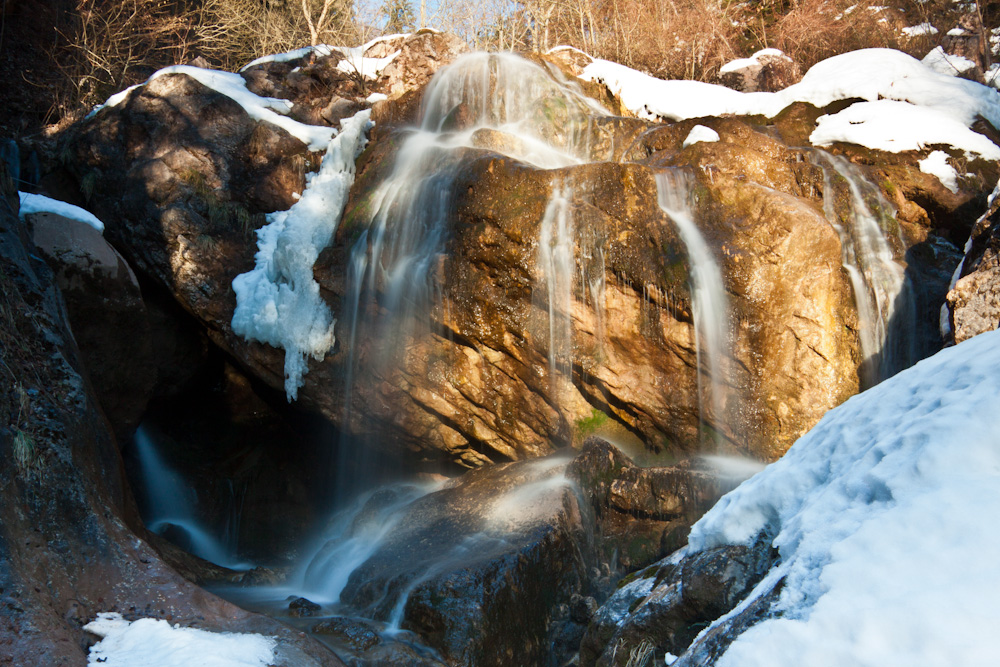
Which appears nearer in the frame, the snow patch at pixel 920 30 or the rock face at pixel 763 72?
the rock face at pixel 763 72

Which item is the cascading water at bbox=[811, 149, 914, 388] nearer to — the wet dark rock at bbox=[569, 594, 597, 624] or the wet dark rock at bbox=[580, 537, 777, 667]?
the wet dark rock at bbox=[569, 594, 597, 624]

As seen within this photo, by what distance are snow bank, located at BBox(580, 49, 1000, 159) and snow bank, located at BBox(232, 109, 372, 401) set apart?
17.7ft

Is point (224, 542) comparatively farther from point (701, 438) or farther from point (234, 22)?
point (234, 22)

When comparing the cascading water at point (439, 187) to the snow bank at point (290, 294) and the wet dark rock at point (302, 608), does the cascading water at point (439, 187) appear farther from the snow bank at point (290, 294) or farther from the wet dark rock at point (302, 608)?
the wet dark rock at point (302, 608)

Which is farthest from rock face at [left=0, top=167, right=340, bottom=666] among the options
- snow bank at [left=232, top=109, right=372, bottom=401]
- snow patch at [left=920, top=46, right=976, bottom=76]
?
snow patch at [left=920, top=46, right=976, bottom=76]

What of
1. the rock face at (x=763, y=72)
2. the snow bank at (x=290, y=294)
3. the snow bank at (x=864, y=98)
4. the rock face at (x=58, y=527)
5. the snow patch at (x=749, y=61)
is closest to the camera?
the rock face at (x=58, y=527)

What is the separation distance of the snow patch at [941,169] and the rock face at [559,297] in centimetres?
41

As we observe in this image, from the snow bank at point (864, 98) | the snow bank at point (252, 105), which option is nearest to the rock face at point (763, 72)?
the snow bank at point (864, 98)

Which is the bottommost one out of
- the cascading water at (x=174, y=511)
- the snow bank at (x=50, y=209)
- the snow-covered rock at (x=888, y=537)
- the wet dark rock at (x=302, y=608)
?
the cascading water at (x=174, y=511)

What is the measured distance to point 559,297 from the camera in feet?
23.0

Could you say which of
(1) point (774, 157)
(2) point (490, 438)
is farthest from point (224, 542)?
(1) point (774, 157)

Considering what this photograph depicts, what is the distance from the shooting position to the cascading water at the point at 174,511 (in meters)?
8.27

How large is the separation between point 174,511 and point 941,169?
1069 cm

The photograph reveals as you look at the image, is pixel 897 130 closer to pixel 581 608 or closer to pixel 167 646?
pixel 581 608
